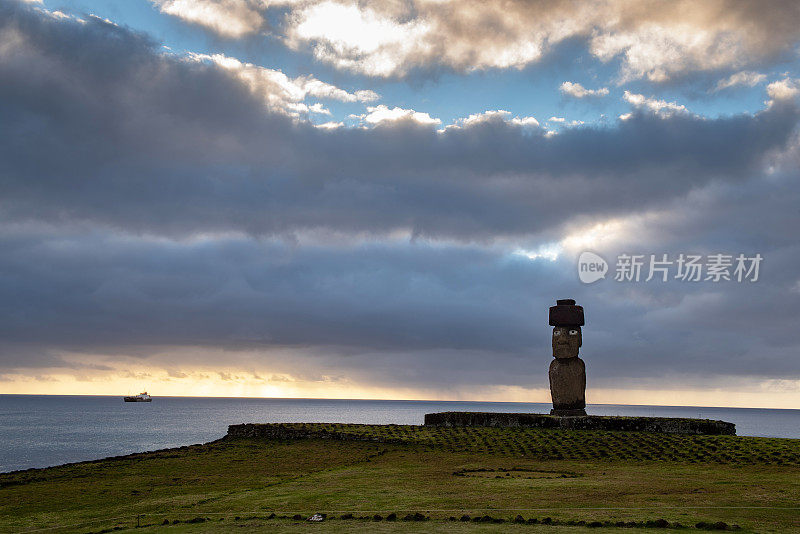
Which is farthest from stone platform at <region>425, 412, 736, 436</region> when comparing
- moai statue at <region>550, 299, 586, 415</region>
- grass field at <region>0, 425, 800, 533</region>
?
grass field at <region>0, 425, 800, 533</region>

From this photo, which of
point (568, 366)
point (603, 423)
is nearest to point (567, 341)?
point (568, 366)

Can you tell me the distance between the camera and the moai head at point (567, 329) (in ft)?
137

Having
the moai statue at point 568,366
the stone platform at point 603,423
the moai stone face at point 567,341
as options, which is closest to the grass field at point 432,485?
the stone platform at point 603,423

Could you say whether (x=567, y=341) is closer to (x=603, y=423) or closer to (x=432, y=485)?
(x=603, y=423)

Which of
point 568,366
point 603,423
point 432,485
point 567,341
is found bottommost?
point 432,485

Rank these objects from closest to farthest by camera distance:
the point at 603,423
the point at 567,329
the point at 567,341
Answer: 1. the point at 603,423
2. the point at 567,341
3. the point at 567,329

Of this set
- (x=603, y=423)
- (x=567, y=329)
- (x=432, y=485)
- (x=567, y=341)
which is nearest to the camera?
(x=432, y=485)

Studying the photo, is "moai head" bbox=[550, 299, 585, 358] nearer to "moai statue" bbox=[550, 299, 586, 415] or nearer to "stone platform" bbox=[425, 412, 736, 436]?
"moai statue" bbox=[550, 299, 586, 415]

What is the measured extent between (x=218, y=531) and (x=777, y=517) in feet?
38.4

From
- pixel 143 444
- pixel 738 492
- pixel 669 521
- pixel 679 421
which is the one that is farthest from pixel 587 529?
pixel 143 444

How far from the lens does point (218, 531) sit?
47.5ft

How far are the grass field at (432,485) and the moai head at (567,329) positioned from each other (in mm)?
7173

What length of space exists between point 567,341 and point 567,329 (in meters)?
0.75

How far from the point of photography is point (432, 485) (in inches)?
835
